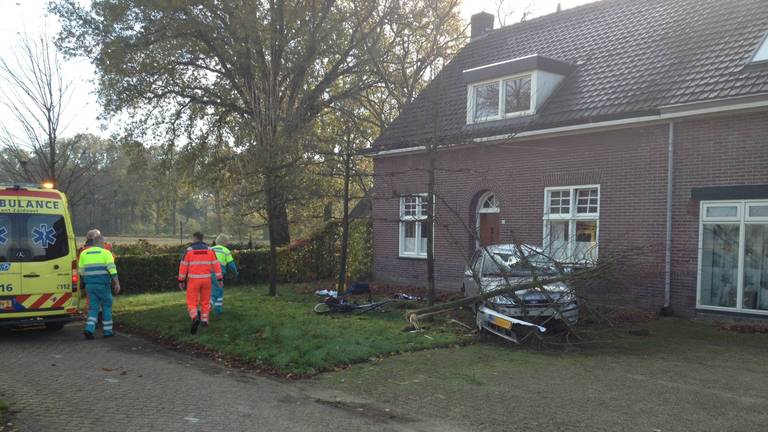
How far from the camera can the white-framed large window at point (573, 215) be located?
13.8m

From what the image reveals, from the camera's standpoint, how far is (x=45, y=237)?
1057 cm

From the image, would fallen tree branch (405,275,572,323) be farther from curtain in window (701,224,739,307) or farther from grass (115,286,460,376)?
curtain in window (701,224,739,307)

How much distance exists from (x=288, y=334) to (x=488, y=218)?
864 cm

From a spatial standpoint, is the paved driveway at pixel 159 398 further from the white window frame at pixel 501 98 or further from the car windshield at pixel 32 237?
the white window frame at pixel 501 98

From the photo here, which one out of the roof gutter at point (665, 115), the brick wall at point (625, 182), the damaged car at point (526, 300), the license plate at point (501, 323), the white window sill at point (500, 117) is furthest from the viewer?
the white window sill at point (500, 117)

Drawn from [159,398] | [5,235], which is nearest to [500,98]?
→ [5,235]

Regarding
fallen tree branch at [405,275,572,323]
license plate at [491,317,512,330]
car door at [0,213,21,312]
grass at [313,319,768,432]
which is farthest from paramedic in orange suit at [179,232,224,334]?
license plate at [491,317,512,330]

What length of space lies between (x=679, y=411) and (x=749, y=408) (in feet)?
2.63

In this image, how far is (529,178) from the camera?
49.7ft

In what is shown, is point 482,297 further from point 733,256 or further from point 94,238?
point 94,238

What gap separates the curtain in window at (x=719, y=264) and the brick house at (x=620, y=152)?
0.07 ft

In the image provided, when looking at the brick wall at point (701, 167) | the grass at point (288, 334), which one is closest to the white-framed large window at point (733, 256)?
the brick wall at point (701, 167)

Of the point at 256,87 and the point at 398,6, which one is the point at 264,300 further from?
the point at 398,6

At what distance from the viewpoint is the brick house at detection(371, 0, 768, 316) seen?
1142 centimetres
